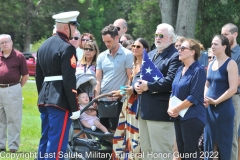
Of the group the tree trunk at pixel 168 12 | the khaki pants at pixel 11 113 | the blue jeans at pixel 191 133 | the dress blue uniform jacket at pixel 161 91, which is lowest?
the khaki pants at pixel 11 113

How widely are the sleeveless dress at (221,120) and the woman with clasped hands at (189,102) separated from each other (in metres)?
0.83

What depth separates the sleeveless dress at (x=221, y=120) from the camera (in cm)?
751

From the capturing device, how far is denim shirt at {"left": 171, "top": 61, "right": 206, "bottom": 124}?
21.9 feet

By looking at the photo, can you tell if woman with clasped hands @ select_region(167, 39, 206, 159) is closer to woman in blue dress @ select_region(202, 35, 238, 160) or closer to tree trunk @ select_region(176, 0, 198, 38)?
woman in blue dress @ select_region(202, 35, 238, 160)

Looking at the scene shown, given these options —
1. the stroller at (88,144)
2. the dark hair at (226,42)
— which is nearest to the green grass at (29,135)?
the stroller at (88,144)

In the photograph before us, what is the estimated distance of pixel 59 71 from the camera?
673cm

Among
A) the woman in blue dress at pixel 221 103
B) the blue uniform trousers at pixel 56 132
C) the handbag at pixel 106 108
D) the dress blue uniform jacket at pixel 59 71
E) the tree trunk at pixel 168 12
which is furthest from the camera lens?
the tree trunk at pixel 168 12

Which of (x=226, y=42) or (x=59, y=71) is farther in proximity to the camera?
(x=226, y=42)

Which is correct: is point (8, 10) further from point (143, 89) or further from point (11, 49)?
point (143, 89)

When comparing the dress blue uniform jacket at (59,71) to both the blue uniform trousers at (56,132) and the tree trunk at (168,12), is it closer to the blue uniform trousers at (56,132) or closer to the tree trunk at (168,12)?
the blue uniform trousers at (56,132)

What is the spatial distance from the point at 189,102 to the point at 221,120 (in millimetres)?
1029

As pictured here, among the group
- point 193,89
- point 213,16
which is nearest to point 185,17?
point 213,16

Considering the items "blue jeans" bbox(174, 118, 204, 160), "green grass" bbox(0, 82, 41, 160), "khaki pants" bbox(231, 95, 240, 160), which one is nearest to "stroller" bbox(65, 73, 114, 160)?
"green grass" bbox(0, 82, 41, 160)

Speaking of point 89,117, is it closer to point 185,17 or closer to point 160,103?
point 160,103
